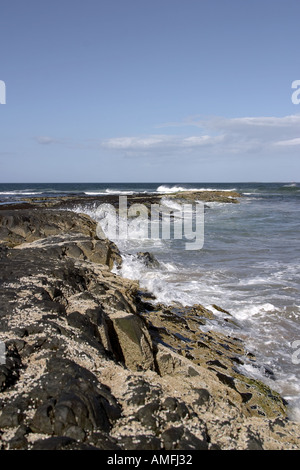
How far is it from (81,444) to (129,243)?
36.9 feet

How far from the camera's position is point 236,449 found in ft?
7.95

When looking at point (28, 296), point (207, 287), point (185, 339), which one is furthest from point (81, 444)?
point (207, 287)

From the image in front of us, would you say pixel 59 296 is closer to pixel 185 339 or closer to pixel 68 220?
pixel 185 339

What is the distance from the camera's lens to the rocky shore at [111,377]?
234 centimetres

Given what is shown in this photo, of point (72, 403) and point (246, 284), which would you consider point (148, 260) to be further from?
point (72, 403)

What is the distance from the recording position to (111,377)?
9.74 feet
